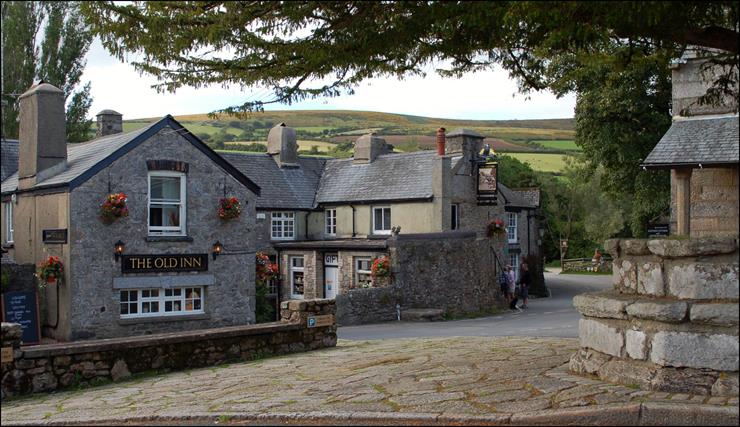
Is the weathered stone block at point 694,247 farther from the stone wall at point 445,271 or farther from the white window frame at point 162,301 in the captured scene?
the stone wall at point 445,271

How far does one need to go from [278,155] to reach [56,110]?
1492 cm

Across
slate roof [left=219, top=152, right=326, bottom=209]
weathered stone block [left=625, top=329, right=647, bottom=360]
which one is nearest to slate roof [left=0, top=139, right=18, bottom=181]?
slate roof [left=219, top=152, right=326, bottom=209]

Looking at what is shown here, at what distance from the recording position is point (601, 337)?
980cm

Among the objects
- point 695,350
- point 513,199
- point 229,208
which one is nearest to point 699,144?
point 695,350

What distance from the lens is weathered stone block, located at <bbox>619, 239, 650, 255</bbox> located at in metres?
9.42

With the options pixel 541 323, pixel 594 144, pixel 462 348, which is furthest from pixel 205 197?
pixel 594 144

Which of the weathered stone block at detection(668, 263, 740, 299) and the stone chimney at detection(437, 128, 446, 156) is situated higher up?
the stone chimney at detection(437, 128, 446, 156)

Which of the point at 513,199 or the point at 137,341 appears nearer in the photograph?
the point at 137,341

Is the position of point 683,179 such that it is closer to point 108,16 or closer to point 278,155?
point 108,16

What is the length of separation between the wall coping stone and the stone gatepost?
791cm

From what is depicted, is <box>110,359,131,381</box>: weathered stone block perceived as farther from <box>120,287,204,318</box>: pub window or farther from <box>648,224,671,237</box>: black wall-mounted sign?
<box>648,224,671,237</box>: black wall-mounted sign

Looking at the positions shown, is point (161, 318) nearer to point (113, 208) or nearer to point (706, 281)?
point (113, 208)

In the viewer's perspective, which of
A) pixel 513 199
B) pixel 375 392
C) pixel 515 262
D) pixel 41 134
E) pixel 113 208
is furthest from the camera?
pixel 515 262

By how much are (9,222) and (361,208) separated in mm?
14823
